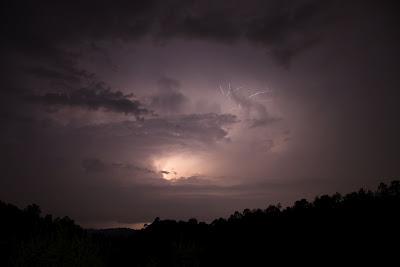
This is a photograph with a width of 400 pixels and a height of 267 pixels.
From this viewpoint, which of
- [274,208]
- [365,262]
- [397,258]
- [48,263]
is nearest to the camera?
[48,263]

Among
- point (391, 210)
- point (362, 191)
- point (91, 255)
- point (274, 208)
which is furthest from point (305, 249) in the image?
point (274, 208)

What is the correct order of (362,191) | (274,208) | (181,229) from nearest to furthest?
(362,191)
(181,229)
(274,208)

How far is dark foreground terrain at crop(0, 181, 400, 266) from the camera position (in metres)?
27.4

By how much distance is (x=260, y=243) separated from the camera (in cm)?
5928

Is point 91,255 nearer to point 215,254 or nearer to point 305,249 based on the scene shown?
point 305,249

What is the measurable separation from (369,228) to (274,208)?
2473 inches

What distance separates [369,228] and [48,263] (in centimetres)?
3277

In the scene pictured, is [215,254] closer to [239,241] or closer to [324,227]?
[239,241]

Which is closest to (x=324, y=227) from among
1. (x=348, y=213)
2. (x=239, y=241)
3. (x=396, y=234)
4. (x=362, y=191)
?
(x=348, y=213)

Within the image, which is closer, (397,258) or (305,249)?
(397,258)

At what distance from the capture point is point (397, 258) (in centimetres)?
3528

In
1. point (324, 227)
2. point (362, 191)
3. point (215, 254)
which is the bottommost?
point (215, 254)

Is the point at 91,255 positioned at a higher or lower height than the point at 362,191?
lower

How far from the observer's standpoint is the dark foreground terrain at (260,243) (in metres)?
27.4
